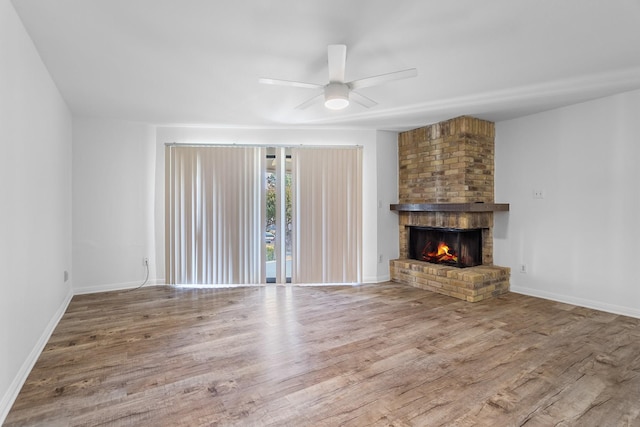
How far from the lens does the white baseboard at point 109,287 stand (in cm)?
416

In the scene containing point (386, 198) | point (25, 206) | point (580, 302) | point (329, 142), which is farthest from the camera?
point (386, 198)

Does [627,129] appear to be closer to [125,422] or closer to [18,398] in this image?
[125,422]

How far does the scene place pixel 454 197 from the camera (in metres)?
4.29

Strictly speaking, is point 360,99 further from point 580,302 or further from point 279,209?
point 580,302

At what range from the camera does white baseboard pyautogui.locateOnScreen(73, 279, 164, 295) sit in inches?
164

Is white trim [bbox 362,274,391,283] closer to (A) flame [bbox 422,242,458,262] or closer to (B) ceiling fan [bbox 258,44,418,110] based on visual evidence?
(A) flame [bbox 422,242,458,262]

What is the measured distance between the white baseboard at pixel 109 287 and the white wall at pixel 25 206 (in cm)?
88

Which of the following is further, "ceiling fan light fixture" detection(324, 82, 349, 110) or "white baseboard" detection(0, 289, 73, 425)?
"ceiling fan light fixture" detection(324, 82, 349, 110)

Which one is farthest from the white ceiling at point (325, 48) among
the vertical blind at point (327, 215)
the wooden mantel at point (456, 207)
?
the wooden mantel at point (456, 207)

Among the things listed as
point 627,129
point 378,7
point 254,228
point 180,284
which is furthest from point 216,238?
point 627,129

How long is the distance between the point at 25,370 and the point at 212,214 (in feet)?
8.89

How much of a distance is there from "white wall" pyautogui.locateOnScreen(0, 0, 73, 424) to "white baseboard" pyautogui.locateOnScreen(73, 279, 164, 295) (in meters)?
0.88

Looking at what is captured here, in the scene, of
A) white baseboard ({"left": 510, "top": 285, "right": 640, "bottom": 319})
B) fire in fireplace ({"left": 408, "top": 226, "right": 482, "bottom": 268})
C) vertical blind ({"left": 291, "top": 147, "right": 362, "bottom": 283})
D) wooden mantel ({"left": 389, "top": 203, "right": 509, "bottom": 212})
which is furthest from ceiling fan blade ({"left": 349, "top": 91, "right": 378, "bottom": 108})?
white baseboard ({"left": 510, "top": 285, "right": 640, "bottom": 319})

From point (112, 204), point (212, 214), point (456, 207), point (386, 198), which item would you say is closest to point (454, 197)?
point (456, 207)
